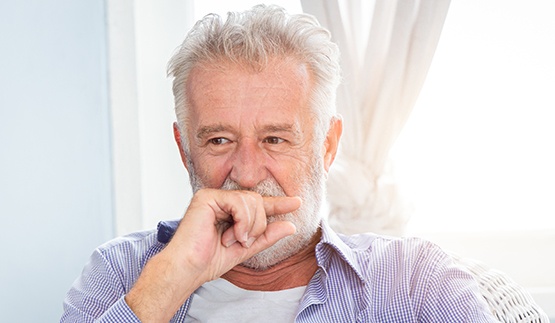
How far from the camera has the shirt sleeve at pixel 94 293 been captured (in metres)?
1.81

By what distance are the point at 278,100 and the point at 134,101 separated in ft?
2.92

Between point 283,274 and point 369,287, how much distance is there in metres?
0.21

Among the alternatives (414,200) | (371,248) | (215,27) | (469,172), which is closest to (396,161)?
(414,200)

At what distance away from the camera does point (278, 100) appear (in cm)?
181

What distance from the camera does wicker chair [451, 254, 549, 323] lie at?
5.94 feet

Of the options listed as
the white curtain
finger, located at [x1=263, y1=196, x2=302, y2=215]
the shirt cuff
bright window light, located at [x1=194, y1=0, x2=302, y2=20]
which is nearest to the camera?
the shirt cuff

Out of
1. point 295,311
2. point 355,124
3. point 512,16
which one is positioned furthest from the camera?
point 512,16

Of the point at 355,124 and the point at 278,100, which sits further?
the point at 355,124

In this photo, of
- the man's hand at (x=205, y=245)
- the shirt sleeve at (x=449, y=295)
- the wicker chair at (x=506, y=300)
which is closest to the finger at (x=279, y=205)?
the man's hand at (x=205, y=245)

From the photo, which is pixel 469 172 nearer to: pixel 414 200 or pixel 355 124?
pixel 414 200

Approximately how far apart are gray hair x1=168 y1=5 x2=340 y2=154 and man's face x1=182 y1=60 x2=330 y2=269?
2 centimetres

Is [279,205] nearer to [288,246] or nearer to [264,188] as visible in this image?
[264,188]

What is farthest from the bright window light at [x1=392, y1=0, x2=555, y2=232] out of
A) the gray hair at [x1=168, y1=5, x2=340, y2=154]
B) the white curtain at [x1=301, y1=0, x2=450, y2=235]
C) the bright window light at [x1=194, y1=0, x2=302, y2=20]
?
the gray hair at [x1=168, y1=5, x2=340, y2=154]

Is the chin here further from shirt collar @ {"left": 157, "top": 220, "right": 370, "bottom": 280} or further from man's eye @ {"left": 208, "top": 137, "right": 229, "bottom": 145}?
man's eye @ {"left": 208, "top": 137, "right": 229, "bottom": 145}
